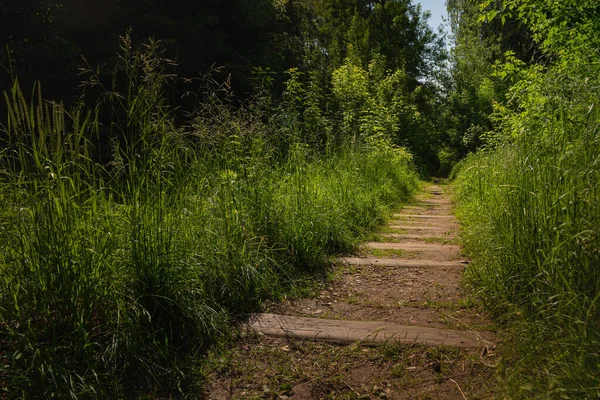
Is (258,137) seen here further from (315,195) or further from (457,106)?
(457,106)

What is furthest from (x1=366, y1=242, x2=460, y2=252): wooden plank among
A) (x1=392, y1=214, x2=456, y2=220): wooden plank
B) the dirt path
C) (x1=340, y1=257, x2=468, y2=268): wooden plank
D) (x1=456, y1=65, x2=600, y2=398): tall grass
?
(x1=392, y1=214, x2=456, y2=220): wooden plank

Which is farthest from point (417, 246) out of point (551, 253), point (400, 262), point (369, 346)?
point (551, 253)

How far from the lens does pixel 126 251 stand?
2.39 metres

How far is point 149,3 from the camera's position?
39.2 feet

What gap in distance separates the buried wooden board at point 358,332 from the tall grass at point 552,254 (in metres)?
0.33

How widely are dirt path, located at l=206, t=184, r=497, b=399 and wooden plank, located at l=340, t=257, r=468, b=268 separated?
21cm

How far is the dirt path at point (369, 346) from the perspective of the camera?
84.0 inches

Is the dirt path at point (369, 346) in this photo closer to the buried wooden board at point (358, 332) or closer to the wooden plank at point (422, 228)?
the buried wooden board at point (358, 332)

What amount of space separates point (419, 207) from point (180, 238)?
666 centimetres

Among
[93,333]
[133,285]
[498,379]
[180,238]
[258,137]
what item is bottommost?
[498,379]

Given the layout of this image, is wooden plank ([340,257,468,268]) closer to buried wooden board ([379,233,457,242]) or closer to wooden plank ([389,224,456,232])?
buried wooden board ([379,233,457,242])

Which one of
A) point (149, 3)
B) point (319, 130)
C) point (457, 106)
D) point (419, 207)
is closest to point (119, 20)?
point (149, 3)

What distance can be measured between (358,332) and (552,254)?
1.17 meters

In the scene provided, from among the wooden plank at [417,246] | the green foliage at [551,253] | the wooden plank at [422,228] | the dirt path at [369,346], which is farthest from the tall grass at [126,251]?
the wooden plank at [422,228]
